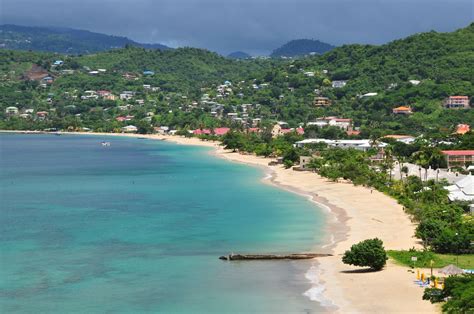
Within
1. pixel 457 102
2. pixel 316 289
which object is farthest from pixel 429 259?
pixel 457 102

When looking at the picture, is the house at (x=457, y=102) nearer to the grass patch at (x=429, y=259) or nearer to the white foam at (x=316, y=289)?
the grass patch at (x=429, y=259)

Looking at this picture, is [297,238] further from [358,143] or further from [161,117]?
[161,117]

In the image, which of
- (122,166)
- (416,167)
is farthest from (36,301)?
(122,166)

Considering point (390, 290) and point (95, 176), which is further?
point (95, 176)

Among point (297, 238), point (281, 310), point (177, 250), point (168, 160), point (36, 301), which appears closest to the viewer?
point (281, 310)

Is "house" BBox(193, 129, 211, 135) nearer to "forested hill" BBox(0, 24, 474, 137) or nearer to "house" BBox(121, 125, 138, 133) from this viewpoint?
"forested hill" BBox(0, 24, 474, 137)

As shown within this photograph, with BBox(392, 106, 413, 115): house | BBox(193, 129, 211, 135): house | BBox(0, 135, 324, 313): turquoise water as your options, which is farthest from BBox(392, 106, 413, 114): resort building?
BBox(0, 135, 324, 313): turquoise water

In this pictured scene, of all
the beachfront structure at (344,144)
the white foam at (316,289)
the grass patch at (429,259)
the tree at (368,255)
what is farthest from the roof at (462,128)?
the white foam at (316,289)
